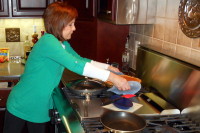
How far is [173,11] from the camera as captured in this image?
5.29ft

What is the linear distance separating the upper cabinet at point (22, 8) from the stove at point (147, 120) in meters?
1.32

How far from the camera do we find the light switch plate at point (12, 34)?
2812mm

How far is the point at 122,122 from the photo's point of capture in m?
1.24

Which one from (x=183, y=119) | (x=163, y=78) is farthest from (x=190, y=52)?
(x=183, y=119)

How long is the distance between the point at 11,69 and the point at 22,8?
589 millimetres

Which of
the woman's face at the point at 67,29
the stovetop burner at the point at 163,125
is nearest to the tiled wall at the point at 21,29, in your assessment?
the woman's face at the point at 67,29

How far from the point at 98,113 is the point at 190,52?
1.99 ft

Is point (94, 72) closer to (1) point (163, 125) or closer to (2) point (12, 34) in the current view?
(1) point (163, 125)

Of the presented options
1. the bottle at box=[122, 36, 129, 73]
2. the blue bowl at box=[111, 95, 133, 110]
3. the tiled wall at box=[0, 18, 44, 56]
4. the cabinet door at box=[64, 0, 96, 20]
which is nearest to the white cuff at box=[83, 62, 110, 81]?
the blue bowl at box=[111, 95, 133, 110]

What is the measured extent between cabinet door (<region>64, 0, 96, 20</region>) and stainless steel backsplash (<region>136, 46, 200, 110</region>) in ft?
2.02

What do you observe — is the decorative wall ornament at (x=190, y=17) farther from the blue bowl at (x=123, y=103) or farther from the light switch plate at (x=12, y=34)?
the light switch plate at (x=12, y=34)

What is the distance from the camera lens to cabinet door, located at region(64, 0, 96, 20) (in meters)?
2.28

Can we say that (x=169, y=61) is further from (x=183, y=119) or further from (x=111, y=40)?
(x=111, y=40)

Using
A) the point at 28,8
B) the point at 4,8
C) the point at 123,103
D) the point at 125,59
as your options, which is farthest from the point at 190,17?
the point at 4,8
